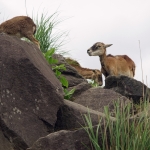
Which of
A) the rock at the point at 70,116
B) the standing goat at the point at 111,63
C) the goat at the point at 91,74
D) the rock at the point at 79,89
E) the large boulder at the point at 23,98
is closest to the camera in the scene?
the large boulder at the point at 23,98

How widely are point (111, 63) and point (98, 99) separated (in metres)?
9.67

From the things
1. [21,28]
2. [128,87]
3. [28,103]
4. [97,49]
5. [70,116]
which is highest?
[21,28]

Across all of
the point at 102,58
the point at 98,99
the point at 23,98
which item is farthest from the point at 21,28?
the point at 102,58

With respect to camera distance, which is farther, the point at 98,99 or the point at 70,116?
the point at 98,99

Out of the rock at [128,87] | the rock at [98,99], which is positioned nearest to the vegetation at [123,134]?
the rock at [98,99]

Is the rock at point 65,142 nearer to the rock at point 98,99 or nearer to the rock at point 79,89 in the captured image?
the rock at point 98,99

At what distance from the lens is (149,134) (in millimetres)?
7078

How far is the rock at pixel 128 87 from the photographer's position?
10920 millimetres

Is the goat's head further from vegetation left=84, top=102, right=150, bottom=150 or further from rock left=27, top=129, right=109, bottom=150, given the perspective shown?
rock left=27, top=129, right=109, bottom=150

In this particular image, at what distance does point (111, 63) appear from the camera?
19.5 m

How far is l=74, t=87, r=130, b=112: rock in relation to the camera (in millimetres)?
9633

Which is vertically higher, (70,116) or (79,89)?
(79,89)

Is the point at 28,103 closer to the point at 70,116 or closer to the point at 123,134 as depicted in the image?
the point at 70,116

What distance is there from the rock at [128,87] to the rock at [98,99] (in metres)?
0.86
